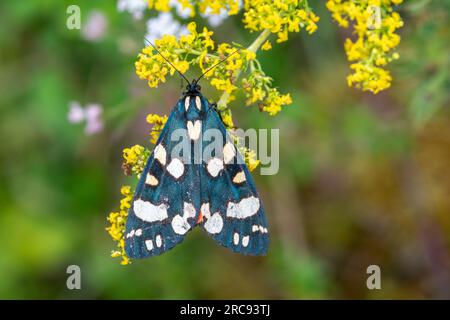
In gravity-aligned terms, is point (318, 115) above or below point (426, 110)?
above

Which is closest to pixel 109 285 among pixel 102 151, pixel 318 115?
pixel 102 151

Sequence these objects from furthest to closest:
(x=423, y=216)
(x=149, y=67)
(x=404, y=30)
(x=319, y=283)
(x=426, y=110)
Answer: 1. (x=423, y=216)
2. (x=319, y=283)
3. (x=404, y=30)
4. (x=426, y=110)
5. (x=149, y=67)

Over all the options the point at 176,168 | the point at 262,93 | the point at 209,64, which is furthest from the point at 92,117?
the point at 262,93

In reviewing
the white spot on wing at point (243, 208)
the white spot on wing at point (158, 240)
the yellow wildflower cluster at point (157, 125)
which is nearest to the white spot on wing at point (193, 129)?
the yellow wildflower cluster at point (157, 125)

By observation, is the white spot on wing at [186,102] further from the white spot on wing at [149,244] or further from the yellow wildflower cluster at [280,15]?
the white spot on wing at [149,244]

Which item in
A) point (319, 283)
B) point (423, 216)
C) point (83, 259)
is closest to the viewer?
point (319, 283)

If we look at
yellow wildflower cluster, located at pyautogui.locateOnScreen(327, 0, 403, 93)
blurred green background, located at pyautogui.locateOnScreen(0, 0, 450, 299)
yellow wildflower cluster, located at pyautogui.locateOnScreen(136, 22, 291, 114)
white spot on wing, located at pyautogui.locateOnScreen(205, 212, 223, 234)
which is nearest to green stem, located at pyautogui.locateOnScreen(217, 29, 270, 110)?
yellow wildflower cluster, located at pyautogui.locateOnScreen(136, 22, 291, 114)
